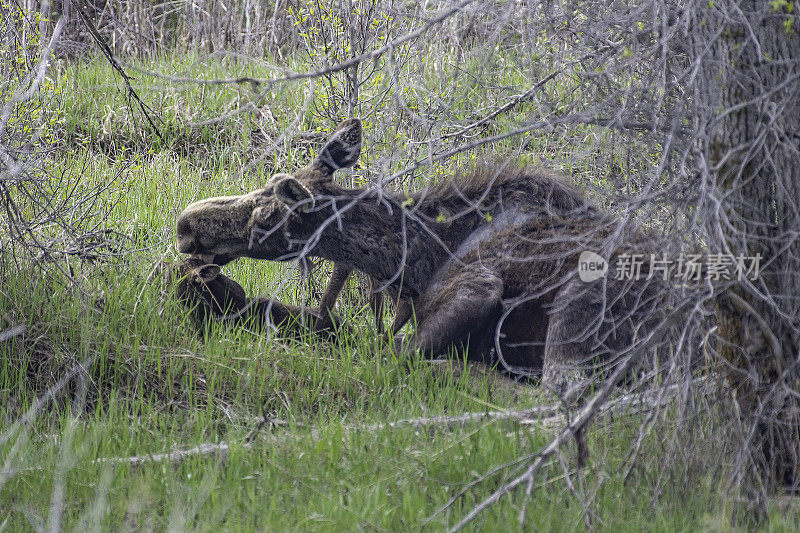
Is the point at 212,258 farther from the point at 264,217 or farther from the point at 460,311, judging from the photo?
the point at 460,311

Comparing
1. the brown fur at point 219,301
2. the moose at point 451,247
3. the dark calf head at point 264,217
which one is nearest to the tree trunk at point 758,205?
the moose at point 451,247

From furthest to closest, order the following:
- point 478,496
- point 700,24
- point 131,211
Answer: point 131,211
point 478,496
point 700,24

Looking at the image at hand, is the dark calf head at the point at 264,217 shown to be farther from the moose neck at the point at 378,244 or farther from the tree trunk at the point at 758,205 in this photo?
the tree trunk at the point at 758,205

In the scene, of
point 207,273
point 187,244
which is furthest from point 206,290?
Answer: point 187,244

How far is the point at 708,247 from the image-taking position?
319cm

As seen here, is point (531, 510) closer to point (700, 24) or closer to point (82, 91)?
point (700, 24)

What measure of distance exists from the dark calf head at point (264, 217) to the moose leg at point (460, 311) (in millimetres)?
835

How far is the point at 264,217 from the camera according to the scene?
4.88 meters

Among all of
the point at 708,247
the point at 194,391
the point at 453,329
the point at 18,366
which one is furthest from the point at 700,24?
the point at 18,366

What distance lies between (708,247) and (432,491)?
137cm

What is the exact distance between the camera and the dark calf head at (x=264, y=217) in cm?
489

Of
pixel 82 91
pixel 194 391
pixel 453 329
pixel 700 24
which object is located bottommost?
pixel 194 391

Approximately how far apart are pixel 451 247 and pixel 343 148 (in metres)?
0.85

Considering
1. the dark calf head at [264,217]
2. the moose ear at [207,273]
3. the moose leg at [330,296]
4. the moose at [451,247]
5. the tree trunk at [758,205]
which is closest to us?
the tree trunk at [758,205]
